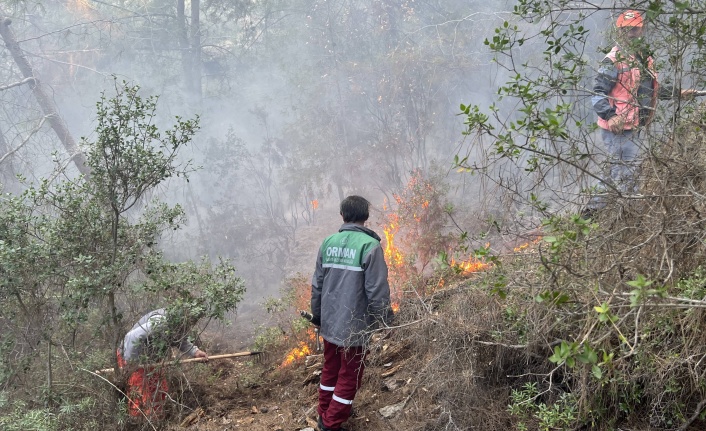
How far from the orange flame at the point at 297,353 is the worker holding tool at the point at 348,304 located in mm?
1610

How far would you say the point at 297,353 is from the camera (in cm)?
609

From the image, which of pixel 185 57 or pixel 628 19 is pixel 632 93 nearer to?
pixel 628 19

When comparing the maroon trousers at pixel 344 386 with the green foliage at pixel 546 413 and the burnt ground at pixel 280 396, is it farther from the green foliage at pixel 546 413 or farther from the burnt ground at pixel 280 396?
the green foliage at pixel 546 413

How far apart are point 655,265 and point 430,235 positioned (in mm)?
5474

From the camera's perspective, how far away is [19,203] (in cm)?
470

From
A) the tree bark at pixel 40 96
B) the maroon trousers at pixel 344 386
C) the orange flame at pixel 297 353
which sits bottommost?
the orange flame at pixel 297 353

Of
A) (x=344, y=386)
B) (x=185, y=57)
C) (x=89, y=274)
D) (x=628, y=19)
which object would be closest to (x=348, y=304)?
(x=344, y=386)

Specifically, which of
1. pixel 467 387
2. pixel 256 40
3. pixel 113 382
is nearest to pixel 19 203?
pixel 113 382

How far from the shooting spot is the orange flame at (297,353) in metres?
5.95

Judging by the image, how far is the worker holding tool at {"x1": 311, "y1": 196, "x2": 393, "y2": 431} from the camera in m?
4.03

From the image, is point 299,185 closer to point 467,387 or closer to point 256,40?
point 256,40

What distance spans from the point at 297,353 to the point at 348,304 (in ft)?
7.44

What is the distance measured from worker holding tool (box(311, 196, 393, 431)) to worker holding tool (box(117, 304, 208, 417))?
132 centimetres

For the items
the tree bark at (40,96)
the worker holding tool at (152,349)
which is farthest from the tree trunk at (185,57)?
the worker holding tool at (152,349)
